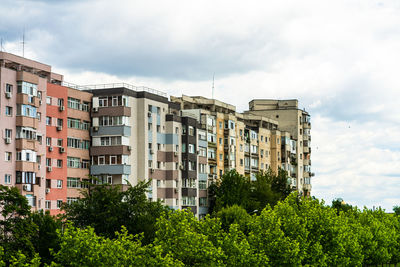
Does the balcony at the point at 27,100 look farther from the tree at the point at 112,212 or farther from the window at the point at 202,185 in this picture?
the window at the point at 202,185

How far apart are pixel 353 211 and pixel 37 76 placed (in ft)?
140

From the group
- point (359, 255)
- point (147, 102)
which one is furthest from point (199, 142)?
point (359, 255)

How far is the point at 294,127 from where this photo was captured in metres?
148

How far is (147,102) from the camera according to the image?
9188 centimetres

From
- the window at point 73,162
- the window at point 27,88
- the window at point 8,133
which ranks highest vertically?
the window at point 27,88

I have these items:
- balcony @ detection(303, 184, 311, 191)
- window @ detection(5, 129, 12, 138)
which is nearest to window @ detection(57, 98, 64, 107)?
window @ detection(5, 129, 12, 138)

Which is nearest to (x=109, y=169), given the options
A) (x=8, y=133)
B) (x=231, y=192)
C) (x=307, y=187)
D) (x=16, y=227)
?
(x=8, y=133)

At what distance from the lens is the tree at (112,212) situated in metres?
66.0

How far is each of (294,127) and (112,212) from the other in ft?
286

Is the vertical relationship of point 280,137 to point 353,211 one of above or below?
above

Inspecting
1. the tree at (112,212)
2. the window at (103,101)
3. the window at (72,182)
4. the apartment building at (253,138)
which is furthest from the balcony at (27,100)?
the apartment building at (253,138)

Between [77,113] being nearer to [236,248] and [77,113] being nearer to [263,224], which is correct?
[263,224]

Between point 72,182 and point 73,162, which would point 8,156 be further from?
point 73,162

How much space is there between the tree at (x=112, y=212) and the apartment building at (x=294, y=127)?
7974 centimetres
